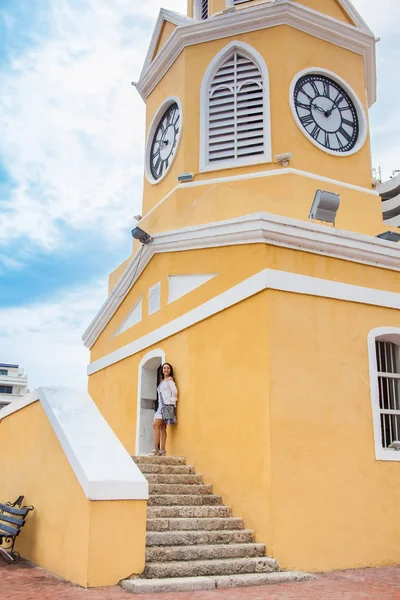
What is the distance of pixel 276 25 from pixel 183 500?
9.27 m

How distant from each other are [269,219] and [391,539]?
4.39 m

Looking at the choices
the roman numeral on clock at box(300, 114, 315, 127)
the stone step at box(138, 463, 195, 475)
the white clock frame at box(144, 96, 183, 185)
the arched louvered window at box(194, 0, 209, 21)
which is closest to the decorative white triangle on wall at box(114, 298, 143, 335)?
the white clock frame at box(144, 96, 183, 185)

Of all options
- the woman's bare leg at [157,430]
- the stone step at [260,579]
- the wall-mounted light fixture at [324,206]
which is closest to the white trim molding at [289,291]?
the wall-mounted light fixture at [324,206]

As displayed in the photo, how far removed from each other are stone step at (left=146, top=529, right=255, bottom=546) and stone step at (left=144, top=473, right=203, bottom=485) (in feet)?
4.45

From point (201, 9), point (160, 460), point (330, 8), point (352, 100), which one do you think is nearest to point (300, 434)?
point (160, 460)

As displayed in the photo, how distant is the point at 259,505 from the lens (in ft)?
25.0

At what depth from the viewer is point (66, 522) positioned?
6504 mm

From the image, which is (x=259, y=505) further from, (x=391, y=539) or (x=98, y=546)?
(x=98, y=546)

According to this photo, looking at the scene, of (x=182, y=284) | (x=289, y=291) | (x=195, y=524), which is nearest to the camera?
(x=195, y=524)

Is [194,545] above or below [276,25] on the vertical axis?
below

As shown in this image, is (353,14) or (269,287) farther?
(353,14)

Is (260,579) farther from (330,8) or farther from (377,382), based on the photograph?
(330,8)

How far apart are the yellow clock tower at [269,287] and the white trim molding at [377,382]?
20 mm

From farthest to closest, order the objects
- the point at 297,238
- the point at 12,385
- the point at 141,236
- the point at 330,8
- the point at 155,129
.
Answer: the point at 12,385, the point at 155,129, the point at 330,8, the point at 141,236, the point at 297,238
